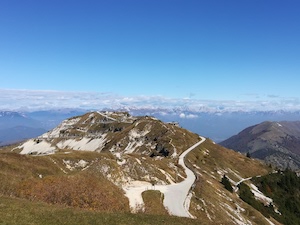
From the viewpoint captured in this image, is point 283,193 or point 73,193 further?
point 283,193

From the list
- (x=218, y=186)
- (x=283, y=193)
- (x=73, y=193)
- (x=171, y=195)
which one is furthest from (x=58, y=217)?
(x=283, y=193)

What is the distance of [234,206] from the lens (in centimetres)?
8944

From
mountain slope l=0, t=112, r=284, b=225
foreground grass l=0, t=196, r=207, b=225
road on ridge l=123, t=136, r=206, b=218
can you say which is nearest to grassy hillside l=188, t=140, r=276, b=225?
mountain slope l=0, t=112, r=284, b=225

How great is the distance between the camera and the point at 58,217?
32344 millimetres

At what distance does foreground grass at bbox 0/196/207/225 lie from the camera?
98.0 ft

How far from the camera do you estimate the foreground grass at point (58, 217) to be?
29.9 m

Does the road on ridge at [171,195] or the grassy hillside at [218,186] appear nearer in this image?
the road on ridge at [171,195]

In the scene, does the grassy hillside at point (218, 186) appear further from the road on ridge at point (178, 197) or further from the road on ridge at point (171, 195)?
the road on ridge at point (171, 195)

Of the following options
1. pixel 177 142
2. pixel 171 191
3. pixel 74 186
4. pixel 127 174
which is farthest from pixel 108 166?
pixel 177 142

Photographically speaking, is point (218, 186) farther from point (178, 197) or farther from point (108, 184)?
point (108, 184)

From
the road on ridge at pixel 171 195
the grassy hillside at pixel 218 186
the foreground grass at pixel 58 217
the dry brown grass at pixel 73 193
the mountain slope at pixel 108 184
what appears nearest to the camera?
the foreground grass at pixel 58 217

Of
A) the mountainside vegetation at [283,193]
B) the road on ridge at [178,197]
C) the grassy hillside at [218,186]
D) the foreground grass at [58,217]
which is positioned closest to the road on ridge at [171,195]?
the road on ridge at [178,197]

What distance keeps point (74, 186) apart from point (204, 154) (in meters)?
133

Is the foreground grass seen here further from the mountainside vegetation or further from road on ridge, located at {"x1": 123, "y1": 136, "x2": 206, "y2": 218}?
the mountainside vegetation
